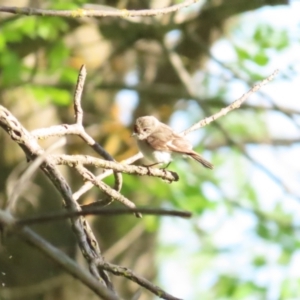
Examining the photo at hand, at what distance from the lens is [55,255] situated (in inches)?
36.6

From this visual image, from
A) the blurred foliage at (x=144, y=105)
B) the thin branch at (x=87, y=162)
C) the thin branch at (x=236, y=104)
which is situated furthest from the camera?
the blurred foliage at (x=144, y=105)

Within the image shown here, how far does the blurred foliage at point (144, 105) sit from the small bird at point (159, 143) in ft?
3.79

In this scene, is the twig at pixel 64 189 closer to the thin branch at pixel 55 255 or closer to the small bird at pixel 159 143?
the thin branch at pixel 55 255

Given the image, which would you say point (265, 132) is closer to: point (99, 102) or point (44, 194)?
point (99, 102)

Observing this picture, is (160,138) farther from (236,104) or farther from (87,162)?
(87,162)

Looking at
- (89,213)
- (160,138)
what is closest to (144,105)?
(160,138)

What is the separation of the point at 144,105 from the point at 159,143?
3027 millimetres

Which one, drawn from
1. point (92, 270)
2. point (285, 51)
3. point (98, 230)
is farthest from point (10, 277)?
point (92, 270)

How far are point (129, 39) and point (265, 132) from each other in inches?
117

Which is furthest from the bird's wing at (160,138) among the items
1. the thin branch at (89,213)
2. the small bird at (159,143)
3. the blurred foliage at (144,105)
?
the thin branch at (89,213)

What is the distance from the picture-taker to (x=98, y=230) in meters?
6.98

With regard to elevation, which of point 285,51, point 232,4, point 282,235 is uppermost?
point 285,51

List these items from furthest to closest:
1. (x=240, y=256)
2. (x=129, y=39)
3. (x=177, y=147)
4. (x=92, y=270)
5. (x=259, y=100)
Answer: (x=240, y=256)
(x=259, y=100)
(x=129, y=39)
(x=177, y=147)
(x=92, y=270)

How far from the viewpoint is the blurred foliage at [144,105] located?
5.12 meters
